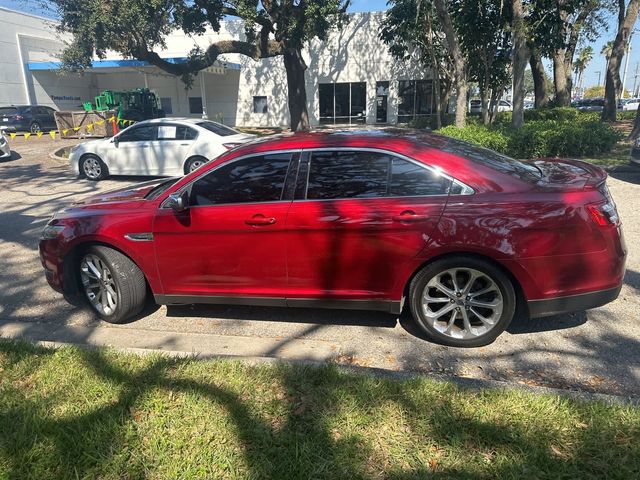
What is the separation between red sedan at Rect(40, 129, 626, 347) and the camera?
333 centimetres

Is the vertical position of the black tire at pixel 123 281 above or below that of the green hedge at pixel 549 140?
below

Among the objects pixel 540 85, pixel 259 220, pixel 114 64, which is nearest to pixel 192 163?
pixel 259 220

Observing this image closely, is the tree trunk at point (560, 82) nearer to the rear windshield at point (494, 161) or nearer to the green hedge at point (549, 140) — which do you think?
the green hedge at point (549, 140)

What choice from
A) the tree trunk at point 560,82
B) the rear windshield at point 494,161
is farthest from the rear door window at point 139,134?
the tree trunk at point 560,82

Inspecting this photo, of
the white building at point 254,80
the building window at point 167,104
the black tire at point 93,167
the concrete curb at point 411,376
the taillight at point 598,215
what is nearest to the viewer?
the concrete curb at point 411,376

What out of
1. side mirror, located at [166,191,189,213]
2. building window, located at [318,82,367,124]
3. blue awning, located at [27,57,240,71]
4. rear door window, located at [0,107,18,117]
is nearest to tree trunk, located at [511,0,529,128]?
side mirror, located at [166,191,189,213]

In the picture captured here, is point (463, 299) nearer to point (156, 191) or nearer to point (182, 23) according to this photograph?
point (156, 191)

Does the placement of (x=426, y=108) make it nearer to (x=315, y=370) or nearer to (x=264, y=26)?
(x=264, y=26)

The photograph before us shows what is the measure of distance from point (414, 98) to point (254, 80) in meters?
10.6

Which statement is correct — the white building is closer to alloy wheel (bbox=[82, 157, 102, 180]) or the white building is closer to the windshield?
alloy wheel (bbox=[82, 157, 102, 180])

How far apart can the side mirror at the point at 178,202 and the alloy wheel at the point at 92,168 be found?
883 cm

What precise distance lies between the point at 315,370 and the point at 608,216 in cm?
233

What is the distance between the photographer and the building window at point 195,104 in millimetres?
33281

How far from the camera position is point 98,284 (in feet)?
14.0
